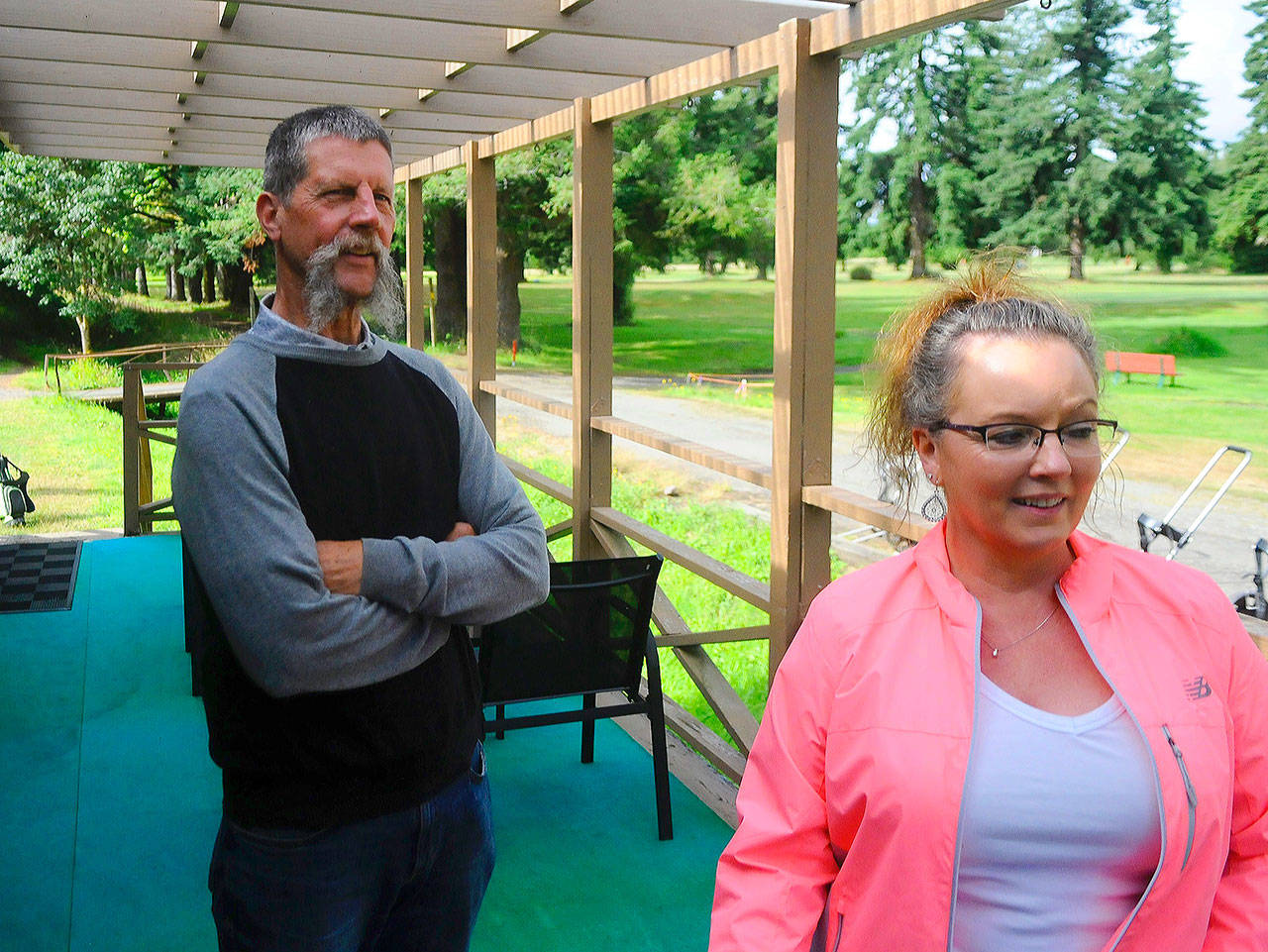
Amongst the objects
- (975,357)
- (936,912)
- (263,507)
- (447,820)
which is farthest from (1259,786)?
(263,507)

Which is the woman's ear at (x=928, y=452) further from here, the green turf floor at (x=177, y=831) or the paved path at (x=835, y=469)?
the paved path at (x=835, y=469)

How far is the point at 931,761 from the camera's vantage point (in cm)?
132

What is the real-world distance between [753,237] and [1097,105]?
7.10 meters

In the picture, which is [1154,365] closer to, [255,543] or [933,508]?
[933,508]

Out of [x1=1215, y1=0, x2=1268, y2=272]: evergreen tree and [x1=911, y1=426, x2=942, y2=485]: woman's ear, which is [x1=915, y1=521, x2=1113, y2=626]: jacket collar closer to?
[x1=911, y1=426, x2=942, y2=485]: woman's ear

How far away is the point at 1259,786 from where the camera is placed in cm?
135

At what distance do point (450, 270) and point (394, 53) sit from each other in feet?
62.1

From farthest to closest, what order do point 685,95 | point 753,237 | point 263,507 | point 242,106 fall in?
point 753,237 < point 242,106 < point 685,95 < point 263,507

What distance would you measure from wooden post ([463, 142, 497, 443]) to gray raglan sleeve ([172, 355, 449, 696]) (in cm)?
487

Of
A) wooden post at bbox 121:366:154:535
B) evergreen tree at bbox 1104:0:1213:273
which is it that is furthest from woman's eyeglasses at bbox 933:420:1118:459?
evergreen tree at bbox 1104:0:1213:273

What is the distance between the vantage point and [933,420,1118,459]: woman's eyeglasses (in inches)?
54.7

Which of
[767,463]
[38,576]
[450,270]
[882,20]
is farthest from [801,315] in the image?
[450,270]

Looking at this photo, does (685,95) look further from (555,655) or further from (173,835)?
(173,835)

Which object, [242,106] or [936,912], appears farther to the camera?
[242,106]
